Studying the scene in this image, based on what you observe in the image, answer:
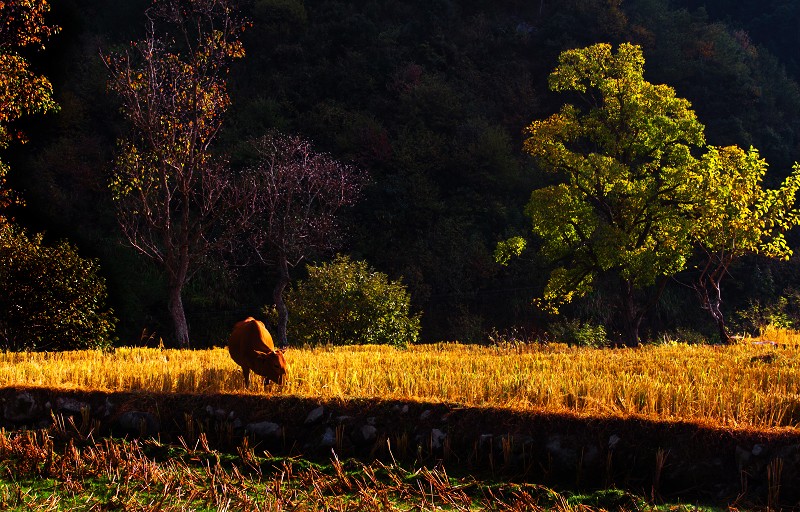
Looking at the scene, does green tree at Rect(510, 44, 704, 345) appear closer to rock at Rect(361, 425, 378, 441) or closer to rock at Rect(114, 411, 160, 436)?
rock at Rect(361, 425, 378, 441)

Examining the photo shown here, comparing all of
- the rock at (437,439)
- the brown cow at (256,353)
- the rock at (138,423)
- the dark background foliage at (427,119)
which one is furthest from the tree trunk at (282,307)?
the rock at (437,439)

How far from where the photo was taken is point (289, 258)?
3206 cm

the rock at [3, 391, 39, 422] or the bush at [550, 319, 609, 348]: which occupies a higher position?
the bush at [550, 319, 609, 348]

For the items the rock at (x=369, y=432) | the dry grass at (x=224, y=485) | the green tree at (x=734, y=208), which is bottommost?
the dry grass at (x=224, y=485)

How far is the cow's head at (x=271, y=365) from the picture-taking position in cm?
1023

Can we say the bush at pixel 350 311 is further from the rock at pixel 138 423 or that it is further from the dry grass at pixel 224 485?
the dry grass at pixel 224 485

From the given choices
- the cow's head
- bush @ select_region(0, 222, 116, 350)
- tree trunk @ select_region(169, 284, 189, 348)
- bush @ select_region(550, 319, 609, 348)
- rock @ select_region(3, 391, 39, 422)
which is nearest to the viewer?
the cow's head

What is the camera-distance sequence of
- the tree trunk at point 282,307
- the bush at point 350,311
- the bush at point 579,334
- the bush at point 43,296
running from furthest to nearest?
the bush at point 579,334 → the tree trunk at point 282,307 → the bush at point 350,311 → the bush at point 43,296

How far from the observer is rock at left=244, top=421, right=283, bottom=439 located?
A: 9.17 m

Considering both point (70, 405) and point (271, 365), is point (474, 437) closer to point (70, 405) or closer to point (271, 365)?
point (271, 365)

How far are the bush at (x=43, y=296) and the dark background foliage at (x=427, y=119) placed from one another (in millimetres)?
7537

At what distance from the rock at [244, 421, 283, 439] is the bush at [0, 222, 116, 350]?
10352 millimetres

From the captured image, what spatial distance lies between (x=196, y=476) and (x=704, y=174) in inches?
660

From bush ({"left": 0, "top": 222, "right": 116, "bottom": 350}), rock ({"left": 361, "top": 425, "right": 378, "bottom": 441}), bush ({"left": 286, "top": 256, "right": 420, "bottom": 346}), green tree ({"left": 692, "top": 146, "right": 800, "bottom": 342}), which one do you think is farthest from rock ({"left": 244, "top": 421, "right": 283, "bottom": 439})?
green tree ({"left": 692, "top": 146, "right": 800, "bottom": 342})
